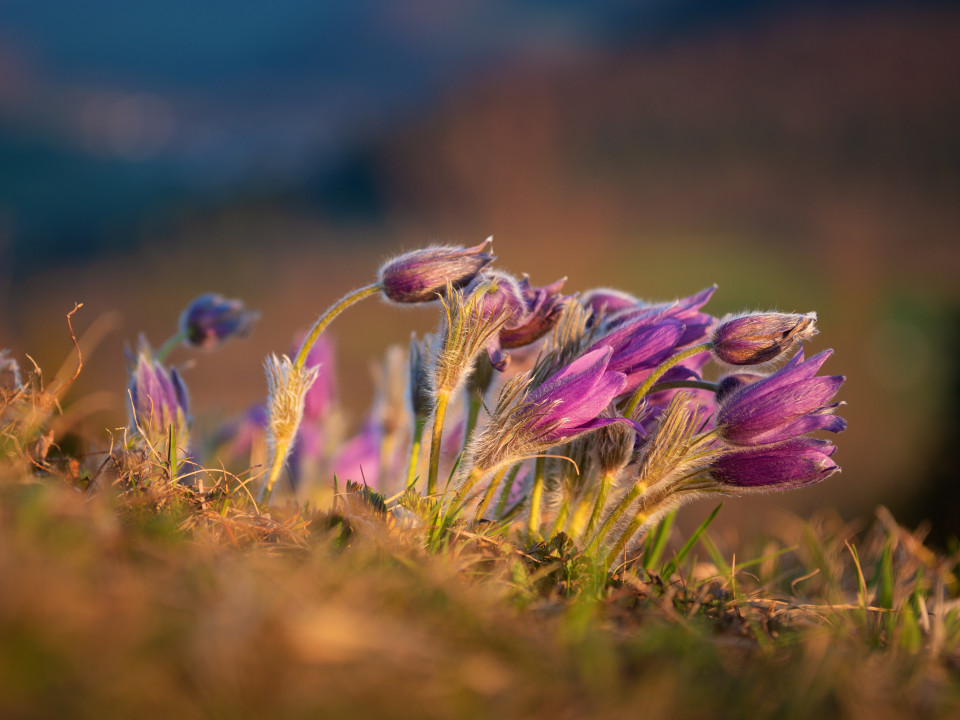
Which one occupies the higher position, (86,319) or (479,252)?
(479,252)

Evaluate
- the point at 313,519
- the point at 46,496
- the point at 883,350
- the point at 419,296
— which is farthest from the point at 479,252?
the point at 883,350

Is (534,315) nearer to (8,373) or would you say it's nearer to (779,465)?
(779,465)

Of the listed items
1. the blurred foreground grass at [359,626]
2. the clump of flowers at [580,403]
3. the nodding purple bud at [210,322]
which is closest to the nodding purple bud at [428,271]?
the clump of flowers at [580,403]

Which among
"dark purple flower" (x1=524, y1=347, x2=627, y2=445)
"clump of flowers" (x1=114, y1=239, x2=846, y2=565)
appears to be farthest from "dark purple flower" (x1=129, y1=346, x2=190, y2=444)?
"dark purple flower" (x1=524, y1=347, x2=627, y2=445)

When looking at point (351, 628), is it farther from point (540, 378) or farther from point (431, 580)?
point (540, 378)

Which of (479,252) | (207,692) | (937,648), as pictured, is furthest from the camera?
(479,252)

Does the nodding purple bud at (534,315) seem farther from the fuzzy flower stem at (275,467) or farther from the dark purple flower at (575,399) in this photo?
the fuzzy flower stem at (275,467)

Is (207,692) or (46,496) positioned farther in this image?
(46,496)
